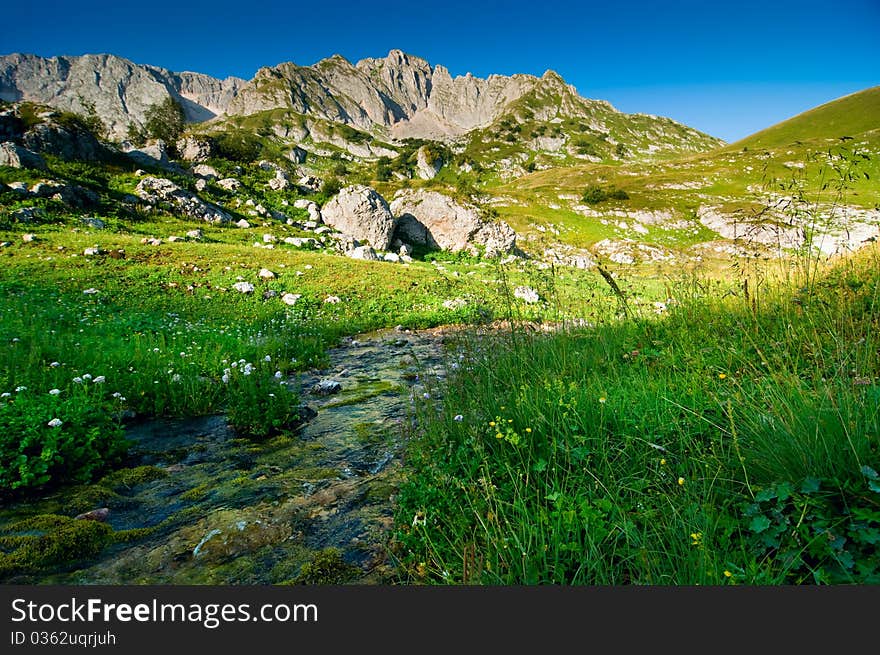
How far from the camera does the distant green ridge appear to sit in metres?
106

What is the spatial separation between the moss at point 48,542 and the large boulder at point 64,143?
3553cm

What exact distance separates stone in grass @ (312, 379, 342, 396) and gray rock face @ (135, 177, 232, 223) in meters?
23.9

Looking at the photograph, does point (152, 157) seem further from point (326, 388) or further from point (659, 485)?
point (659, 485)

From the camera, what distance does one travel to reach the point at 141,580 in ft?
9.51

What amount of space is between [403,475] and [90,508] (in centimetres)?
300

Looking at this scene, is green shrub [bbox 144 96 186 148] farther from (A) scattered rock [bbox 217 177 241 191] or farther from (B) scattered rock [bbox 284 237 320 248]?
(B) scattered rock [bbox 284 237 320 248]

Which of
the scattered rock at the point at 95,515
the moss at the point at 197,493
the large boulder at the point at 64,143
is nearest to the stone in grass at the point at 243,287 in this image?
the moss at the point at 197,493

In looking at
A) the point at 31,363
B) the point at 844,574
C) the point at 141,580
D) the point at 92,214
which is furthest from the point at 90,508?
the point at 92,214

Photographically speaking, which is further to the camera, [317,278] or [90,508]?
[317,278]

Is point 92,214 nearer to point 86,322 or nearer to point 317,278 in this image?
point 317,278

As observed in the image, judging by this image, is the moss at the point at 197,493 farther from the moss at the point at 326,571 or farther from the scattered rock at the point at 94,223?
the scattered rock at the point at 94,223

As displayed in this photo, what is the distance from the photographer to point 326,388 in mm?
7672

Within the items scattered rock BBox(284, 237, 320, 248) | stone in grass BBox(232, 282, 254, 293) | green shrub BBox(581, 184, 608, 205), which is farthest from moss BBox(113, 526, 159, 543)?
green shrub BBox(581, 184, 608, 205)

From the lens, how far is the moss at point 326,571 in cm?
286
